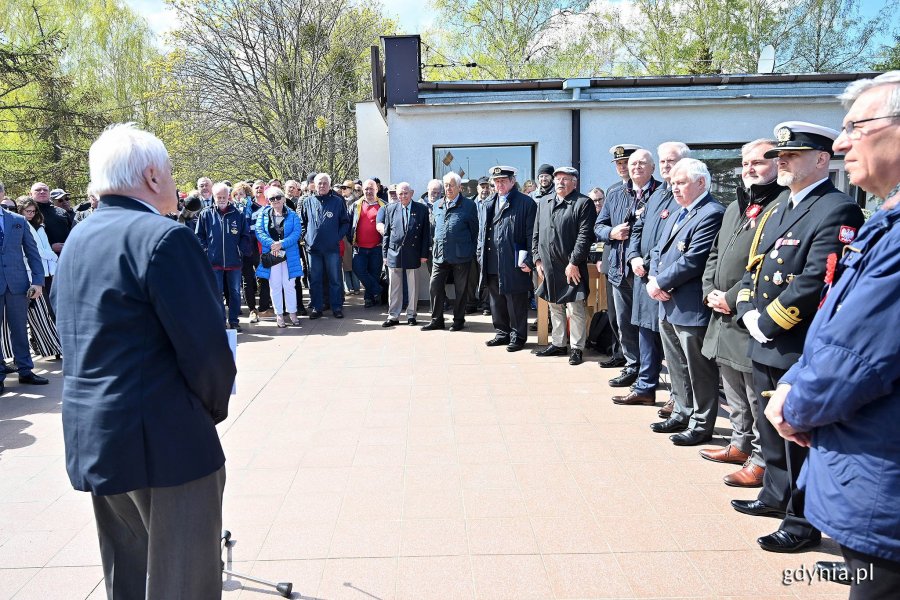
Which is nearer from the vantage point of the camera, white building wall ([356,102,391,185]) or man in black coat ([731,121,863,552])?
man in black coat ([731,121,863,552])

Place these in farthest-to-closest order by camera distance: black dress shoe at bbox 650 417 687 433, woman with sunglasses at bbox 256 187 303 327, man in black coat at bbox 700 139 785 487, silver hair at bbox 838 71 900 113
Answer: woman with sunglasses at bbox 256 187 303 327
black dress shoe at bbox 650 417 687 433
man in black coat at bbox 700 139 785 487
silver hair at bbox 838 71 900 113

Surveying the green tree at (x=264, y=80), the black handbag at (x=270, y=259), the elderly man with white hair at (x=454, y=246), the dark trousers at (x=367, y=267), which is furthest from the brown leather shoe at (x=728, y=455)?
the green tree at (x=264, y=80)

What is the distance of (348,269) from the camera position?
12469 mm

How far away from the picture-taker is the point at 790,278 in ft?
11.5

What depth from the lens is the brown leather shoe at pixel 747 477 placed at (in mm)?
4180

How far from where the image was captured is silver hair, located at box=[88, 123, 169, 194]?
2.22 meters

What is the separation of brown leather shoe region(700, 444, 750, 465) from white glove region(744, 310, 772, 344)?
4.17 feet

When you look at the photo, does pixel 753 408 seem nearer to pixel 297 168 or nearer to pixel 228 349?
pixel 228 349

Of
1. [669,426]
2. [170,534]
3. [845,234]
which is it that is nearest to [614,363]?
[669,426]

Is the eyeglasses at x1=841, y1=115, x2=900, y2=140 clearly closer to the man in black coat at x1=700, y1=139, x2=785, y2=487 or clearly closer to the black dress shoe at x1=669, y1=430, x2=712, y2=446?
the man in black coat at x1=700, y1=139, x2=785, y2=487

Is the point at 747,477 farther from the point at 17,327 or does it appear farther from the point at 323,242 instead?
the point at 323,242

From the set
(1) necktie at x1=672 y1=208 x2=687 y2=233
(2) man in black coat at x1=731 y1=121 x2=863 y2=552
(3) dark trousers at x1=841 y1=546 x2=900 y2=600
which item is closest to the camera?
(3) dark trousers at x1=841 y1=546 x2=900 y2=600

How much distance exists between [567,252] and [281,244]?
4.51 meters

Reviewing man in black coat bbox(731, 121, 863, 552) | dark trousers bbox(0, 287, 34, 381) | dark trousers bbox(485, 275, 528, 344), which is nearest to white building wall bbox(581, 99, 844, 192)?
dark trousers bbox(485, 275, 528, 344)
